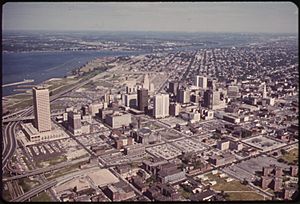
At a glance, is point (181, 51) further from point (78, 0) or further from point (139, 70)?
point (78, 0)

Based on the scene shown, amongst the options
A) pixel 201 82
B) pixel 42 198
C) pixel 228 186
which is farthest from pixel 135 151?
pixel 201 82

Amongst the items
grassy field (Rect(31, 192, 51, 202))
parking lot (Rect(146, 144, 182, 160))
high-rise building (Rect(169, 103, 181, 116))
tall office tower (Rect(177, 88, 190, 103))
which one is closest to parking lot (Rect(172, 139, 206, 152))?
parking lot (Rect(146, 144, 182, 160))

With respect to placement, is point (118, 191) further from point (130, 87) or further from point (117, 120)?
point (130, 87)

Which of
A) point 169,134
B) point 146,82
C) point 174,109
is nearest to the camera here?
point 169,134

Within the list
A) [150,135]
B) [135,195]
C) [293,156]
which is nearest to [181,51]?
[150,135]

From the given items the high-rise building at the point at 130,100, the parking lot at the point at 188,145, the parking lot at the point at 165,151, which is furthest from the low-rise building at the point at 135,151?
the high-rise building at the point at 130,100

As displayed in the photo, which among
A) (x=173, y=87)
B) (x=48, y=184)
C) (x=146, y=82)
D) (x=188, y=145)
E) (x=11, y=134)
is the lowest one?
(x=188, y=145)

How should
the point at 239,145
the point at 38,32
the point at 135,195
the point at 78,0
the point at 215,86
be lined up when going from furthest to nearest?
the point at 215,86, the point at 239,145, the point at 38,32, the point at 135,195, the point at 78,0
